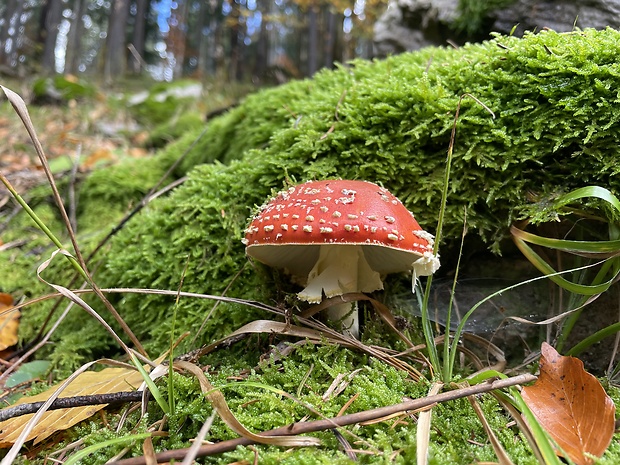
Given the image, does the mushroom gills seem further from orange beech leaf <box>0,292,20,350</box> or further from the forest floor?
orange beech leaf <box>0,292,20,350</box>

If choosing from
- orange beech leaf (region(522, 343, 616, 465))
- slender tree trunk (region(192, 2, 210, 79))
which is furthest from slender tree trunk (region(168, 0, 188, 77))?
orange beech leaf (region(522, 343, 616, 465))

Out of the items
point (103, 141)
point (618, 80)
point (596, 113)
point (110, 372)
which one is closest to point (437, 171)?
point (596, 113)

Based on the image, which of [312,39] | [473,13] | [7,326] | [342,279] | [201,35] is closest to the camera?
[342,279]

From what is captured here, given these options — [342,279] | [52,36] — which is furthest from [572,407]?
[52,36]

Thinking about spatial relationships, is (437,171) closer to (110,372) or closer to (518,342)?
(518,342)

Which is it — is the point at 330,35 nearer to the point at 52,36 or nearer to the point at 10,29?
the point at 52,36
